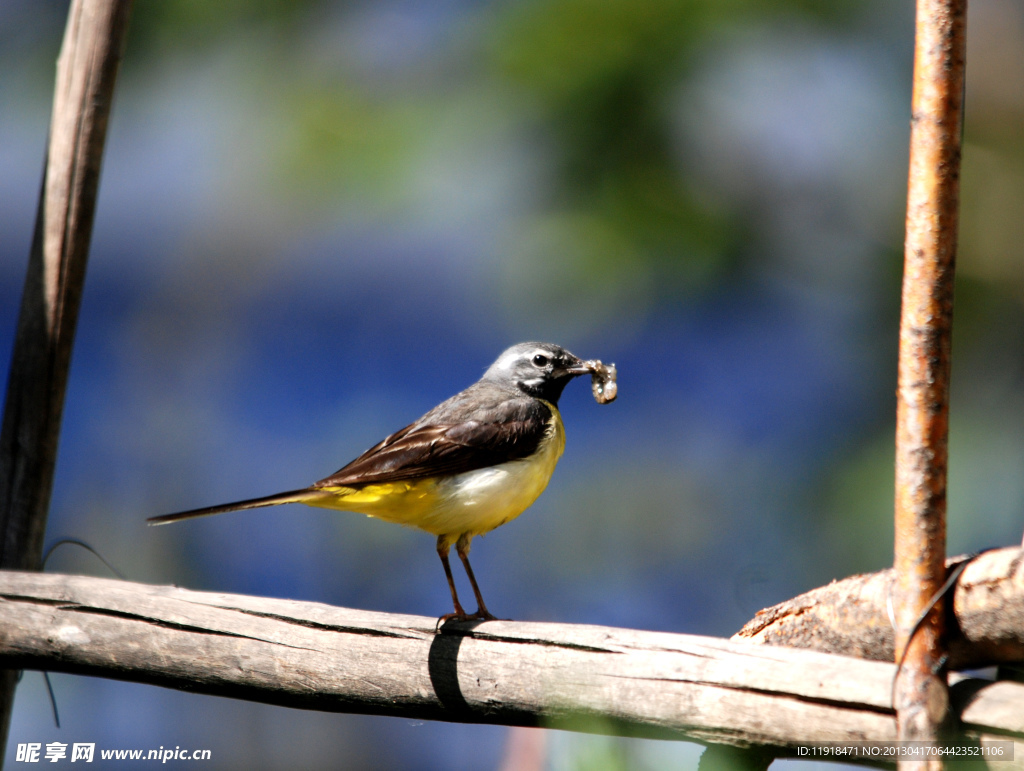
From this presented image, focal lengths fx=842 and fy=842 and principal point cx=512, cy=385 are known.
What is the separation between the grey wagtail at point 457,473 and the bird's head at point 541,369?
299mm

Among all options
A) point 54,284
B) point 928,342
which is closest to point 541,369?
point 54,284

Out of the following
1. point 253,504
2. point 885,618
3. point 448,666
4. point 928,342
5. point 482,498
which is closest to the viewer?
point 928,342

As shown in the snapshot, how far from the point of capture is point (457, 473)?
332cm

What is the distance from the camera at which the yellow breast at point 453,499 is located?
3244mm

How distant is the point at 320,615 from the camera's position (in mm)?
2480

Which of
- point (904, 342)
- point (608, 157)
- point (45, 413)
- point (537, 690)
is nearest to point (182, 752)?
point (45, 413)

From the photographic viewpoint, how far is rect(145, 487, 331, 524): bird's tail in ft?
8.73

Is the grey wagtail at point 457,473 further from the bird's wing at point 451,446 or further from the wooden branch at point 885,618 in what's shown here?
the wooden branch at point 885,618

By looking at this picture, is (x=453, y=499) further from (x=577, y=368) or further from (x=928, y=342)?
(x=928, y=342)

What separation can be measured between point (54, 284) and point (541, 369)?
82.4 inches

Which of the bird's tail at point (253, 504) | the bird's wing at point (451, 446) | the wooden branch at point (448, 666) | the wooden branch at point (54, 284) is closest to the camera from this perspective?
the wooden branch at point (448, 666)

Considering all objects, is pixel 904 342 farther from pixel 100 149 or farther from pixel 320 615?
pixel 100 149

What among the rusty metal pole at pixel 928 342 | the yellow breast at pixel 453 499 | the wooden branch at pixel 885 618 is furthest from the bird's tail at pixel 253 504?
the rusty metal pole at pixel 928 342

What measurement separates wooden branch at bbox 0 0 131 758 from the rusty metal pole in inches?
102
